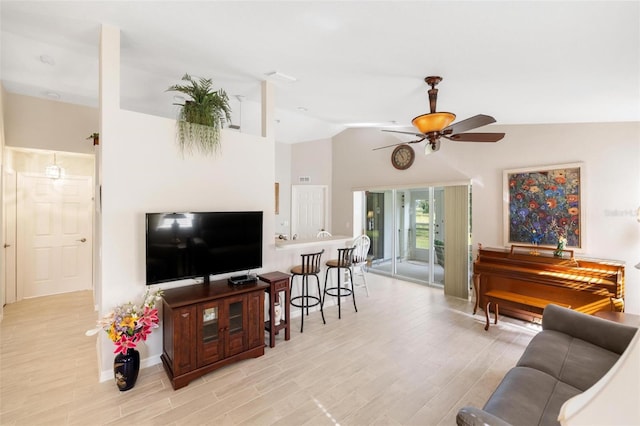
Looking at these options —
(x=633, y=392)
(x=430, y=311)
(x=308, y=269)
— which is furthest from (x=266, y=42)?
(x=430, y=311)

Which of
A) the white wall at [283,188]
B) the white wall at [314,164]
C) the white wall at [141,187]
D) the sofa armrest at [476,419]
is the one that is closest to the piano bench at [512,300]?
the sofa armrest at [476,419]

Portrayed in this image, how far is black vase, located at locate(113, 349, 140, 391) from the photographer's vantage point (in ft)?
7.77

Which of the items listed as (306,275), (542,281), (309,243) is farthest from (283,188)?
(542,281)

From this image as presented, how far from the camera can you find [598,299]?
3.26 meters

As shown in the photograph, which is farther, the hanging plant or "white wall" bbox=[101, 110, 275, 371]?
the hanging plant

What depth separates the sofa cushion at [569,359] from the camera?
1.88m

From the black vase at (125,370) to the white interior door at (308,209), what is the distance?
15.7 feet

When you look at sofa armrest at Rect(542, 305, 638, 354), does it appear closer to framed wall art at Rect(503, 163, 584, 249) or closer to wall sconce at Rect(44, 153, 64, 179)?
framed wall art at Rect(503, 163, 584, 249)

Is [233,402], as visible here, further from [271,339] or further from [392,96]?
[392,96]

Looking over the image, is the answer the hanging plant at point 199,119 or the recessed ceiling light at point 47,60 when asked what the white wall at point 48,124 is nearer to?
the recessed ceiling light at point 47,60

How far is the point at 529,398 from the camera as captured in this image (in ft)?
5.47

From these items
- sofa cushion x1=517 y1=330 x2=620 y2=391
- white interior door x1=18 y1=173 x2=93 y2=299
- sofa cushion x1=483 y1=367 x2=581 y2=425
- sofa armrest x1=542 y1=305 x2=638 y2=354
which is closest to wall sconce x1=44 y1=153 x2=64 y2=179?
white interior door x1=18 y1=173 x2=93 y2=299

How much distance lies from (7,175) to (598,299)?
8.14 metres

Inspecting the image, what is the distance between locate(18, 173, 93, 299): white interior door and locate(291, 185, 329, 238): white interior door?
4058 millimetres
